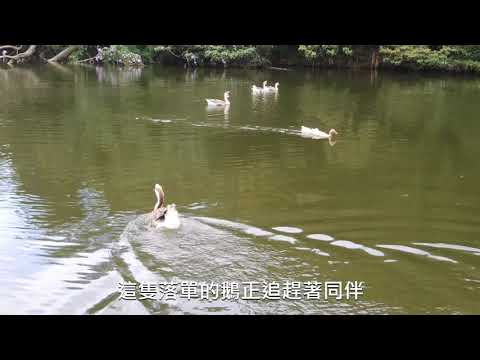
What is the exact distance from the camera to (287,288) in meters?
6.88

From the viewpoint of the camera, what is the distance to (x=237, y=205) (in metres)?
10.4

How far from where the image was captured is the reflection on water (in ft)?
23.3

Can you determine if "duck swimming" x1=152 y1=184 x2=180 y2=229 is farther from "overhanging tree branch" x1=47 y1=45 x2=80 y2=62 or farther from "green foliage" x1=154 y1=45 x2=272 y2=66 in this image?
"overhanging tree branch" x1=47 y1=45 x2=80 y2=62

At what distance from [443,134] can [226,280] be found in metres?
13.5

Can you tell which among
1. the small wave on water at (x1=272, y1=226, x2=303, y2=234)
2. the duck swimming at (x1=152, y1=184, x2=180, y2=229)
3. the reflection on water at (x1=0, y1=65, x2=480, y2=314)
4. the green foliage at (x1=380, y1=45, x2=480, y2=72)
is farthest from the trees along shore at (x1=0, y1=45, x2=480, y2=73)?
the duck swimming at (x1=152, y1=184, x2=180, y2=229)

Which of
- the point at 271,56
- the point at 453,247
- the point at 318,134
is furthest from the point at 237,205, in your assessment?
the point at 271,56

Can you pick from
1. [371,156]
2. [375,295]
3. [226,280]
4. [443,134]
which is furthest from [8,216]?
[443,134]

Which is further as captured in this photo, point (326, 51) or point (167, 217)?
point (326, 51)

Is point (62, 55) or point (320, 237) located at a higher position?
point (62, 55)

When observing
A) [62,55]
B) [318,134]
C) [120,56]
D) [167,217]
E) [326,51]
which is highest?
[326,51]

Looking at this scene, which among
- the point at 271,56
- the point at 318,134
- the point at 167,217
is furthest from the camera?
the point at 271,56

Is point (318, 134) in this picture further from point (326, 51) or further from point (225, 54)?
point (225, 54)

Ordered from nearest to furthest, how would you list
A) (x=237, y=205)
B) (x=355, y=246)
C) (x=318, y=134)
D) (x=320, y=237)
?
(x=355, y=246) < (x=320, y=237) < (x=237, y=205) < (x=318, y=134)

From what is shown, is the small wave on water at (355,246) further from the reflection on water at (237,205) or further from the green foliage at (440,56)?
the green foliage at (440,56)
